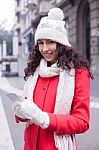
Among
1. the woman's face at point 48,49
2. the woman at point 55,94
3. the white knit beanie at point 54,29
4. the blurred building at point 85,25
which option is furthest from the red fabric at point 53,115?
the blurred building at point 85,25

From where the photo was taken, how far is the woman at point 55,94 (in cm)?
229

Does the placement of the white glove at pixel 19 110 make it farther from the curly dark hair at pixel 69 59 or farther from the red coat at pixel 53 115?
the curly dark hair at pixel 69 59

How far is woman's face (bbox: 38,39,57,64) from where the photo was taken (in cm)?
251

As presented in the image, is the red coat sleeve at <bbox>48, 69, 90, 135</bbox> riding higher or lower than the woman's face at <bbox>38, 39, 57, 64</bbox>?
lower

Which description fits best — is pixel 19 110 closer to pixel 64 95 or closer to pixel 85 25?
pixel 64 95

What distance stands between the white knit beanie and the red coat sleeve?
234 mm

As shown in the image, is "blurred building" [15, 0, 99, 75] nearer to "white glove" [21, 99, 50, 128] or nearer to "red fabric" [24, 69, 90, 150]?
"red fabric" [24, 69, 90, 150]

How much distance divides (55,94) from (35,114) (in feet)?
0.86

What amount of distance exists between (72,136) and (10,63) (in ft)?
141

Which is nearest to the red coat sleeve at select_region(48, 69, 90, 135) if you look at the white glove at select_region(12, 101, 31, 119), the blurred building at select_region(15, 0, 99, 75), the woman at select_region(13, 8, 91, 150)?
the woman at select_region(13, 8, 91, 150)

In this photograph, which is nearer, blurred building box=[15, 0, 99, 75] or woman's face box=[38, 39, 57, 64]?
woman's face box=[38, 39, 57, 64]

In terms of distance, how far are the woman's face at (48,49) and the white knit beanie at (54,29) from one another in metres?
0.03

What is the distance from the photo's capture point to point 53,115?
230 centimetres

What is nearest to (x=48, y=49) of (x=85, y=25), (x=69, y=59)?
(x=69, y=59)
